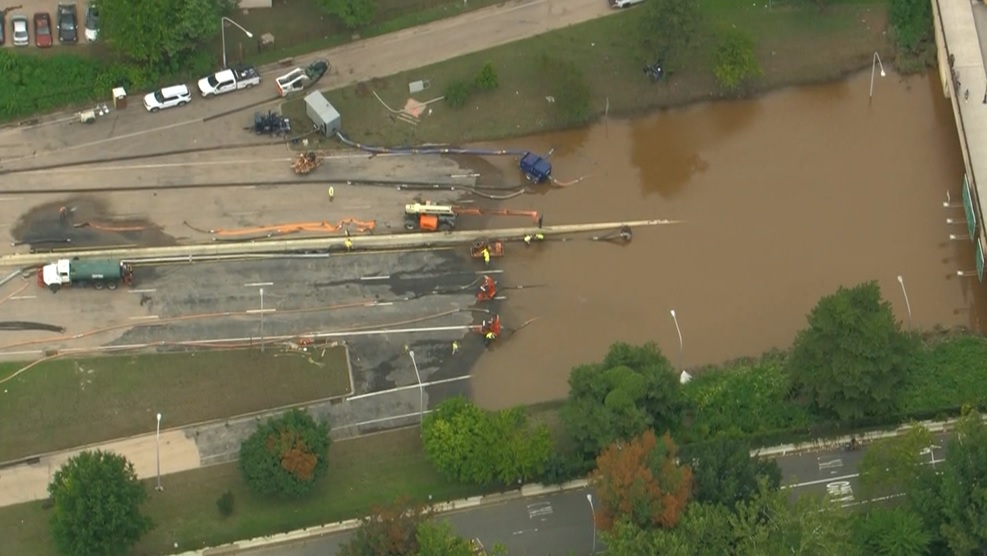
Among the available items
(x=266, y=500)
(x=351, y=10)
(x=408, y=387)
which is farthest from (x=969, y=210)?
(x=266, y=500)

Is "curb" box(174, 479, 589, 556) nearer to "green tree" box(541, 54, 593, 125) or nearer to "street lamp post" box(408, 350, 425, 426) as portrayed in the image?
"street lamp post" box(408, 350, 425, 426)

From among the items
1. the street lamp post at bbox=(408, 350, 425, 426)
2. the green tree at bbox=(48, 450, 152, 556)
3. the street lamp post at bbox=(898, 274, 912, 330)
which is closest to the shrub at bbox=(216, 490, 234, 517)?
the green tree at bbox=(48, 450, 152, 556)

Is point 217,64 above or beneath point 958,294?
above

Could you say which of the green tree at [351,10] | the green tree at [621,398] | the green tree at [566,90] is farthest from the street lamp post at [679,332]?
the green tree at [351,10]

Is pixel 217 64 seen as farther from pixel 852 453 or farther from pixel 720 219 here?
pixel 852 453

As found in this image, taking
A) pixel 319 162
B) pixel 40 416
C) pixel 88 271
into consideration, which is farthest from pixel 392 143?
pixel 40 416

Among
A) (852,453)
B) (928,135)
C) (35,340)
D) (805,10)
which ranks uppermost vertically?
(805,10)

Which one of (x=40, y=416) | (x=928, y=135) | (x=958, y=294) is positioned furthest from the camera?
(x=928, y=135)
